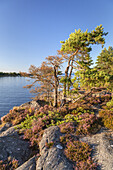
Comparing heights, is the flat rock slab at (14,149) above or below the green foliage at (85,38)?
below

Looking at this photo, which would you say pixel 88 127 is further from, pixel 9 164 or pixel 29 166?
pixel 9 164

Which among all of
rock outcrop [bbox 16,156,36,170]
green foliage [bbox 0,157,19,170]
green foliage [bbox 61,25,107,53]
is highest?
green foliage [bbox 61,25,107,53]

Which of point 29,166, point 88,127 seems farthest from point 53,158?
point 88,127

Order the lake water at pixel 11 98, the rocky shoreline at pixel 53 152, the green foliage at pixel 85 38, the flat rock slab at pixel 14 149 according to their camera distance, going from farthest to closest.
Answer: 1. the lake water at pixel 11 98
2. the green foliage at pixel 85 38
3. the flat rock slab at pixel 14 149
4. the rocky shoreline at pixel 53 152

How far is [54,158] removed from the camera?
505 cm

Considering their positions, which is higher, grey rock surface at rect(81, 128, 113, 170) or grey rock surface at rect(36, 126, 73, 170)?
grey rock surface at rect(81, 128, 113, 170)

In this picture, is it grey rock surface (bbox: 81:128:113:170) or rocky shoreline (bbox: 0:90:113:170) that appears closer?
grey rock surface (bbox: 81:128:113:170)

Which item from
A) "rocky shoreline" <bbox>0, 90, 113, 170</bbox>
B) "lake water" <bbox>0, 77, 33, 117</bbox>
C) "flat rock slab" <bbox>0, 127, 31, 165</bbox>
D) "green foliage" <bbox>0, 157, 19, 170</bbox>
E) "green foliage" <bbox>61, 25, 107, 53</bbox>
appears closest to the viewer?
"rocky shoreline" <bbox>0, 90, 113, 170</bbox>

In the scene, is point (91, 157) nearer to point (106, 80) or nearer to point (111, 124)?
point (111, 124)

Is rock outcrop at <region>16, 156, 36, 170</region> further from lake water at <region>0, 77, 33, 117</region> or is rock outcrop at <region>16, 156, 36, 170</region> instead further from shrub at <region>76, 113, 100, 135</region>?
lake water at <region>0, 77, 33, 117</region>

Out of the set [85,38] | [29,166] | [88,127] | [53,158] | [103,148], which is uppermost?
[85,38]

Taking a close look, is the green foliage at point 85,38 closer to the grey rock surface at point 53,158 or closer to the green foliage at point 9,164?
the grey rock surface at point 53,158

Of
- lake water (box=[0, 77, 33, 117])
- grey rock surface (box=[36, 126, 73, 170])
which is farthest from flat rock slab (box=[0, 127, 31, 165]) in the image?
lake water (box=[0, 77, 33, 117])

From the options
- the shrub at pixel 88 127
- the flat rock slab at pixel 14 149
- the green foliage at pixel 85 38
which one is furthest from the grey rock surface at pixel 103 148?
the green foliage at pixel 85 38
